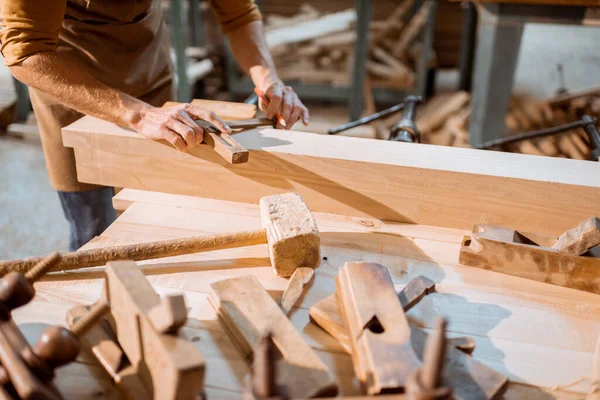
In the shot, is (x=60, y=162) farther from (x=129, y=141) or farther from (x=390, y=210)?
(x=390, y=210)

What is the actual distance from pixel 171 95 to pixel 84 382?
1.64m

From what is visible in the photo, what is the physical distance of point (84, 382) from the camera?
91 cm

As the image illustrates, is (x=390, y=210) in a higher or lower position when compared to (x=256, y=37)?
lower

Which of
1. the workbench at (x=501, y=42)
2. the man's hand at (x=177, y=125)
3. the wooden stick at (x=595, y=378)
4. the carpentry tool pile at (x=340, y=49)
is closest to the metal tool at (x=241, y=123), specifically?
the man's hand at (x=177, y=125)

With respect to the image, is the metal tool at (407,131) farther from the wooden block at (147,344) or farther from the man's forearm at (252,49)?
the wooden block at (147,344)

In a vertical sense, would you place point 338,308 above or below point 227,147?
below

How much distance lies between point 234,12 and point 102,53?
57 cm

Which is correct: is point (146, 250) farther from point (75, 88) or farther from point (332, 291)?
Result: point (75, 88)

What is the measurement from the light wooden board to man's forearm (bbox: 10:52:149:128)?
5cm

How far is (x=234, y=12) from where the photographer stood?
2184mm

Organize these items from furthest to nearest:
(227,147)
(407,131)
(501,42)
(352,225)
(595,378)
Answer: (501,42)
(407,131)
(352,225)
(227,147)
(595,378)

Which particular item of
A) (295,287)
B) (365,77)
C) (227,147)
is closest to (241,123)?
(227,147)

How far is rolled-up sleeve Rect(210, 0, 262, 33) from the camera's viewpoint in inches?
85.4

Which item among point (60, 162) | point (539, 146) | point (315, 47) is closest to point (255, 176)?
point (60, 162)
